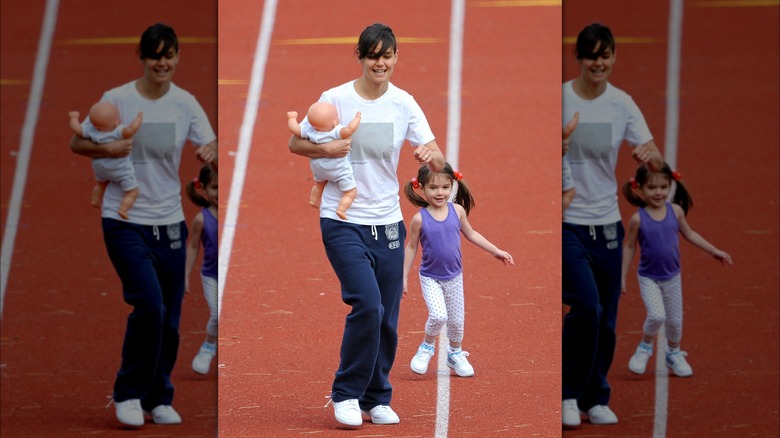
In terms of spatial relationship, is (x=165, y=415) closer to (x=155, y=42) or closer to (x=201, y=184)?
(x=201, y=184)

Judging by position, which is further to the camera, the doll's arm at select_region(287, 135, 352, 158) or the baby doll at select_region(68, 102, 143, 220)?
the baby doll at select_region(68, 102, 143, 220)

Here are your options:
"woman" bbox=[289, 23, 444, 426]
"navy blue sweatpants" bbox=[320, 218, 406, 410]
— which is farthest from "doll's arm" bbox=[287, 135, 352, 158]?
"navy blue sweatpants" bbox=[320, 218, 406, 410]

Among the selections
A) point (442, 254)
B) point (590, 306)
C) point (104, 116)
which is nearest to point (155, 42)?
point (104, 116)

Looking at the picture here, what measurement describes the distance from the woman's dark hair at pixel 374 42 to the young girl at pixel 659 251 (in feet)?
3.03

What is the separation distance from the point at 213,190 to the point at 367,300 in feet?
2.16

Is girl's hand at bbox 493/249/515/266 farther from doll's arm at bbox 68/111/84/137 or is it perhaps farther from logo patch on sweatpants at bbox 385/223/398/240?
doll's arm at bbox 68/111/84/137

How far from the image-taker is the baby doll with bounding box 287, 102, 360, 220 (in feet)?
10.8

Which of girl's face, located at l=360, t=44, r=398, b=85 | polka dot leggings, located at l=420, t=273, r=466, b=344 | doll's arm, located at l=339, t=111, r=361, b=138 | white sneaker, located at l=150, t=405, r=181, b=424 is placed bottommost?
white sneaker, located at l=150, t=405, r=181, b=424

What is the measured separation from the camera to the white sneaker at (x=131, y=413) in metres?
3.54

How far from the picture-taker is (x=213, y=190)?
3502mm

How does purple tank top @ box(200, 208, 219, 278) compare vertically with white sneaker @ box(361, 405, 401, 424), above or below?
above

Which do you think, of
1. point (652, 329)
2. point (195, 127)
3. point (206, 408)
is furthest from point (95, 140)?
point (652, 329)

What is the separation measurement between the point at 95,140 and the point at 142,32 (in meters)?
0.43

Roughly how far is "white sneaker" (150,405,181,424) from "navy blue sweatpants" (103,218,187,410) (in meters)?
0.02
